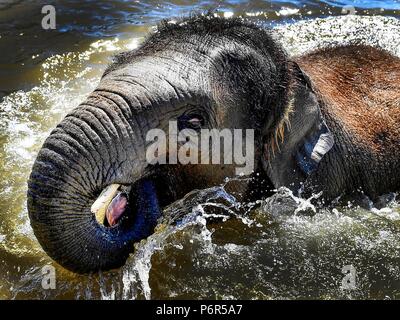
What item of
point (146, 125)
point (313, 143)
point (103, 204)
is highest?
point (146, 125)

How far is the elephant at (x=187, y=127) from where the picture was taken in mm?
3365

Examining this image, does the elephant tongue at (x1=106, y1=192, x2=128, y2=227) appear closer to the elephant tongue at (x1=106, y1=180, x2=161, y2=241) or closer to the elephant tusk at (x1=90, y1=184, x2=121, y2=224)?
the elephant tusk at (x1=90, y1=184, x2=121, y2=224)

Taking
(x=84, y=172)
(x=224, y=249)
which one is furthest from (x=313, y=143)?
(x=84, y=172)

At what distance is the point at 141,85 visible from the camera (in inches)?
145

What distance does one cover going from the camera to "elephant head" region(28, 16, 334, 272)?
3330mm

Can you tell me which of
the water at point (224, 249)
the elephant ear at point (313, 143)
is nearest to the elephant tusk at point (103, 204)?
the water at point (224, 249)

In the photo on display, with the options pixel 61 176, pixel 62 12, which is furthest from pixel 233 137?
pixel 62 12

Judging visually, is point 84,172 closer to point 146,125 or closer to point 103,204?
point 146,125

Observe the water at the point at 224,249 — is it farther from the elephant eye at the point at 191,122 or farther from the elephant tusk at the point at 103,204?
the elephant eye at the point at 191,122

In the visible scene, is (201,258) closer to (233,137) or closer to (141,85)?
(233,137)

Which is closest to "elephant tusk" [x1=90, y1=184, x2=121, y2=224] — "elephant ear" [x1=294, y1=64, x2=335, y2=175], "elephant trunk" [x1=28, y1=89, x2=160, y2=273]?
"elephant trunk" [x1=28, y1=89, x2=160, y2=273]

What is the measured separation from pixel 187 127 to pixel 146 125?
369mm

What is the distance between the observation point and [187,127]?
392 cm
